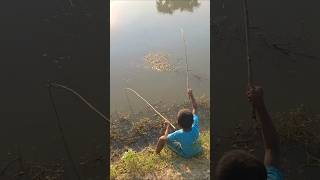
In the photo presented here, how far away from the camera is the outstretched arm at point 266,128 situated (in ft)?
6.16

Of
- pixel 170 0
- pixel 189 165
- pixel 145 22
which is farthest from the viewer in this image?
pixel 170 0

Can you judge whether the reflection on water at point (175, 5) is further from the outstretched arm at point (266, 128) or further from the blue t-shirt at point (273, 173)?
the blue t-shirt at point (273, 173)

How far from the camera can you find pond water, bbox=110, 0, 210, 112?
5.69 metres

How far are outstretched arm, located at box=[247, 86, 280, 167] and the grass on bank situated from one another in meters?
1.89

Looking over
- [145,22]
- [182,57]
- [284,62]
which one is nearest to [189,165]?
[284,62]

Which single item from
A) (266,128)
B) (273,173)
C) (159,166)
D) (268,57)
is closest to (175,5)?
(268,57)

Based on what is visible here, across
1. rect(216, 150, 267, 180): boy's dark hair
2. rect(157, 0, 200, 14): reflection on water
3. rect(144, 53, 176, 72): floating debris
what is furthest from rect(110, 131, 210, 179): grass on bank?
rect(157, 0, 200, 14): reflection on water

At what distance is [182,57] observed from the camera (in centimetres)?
646

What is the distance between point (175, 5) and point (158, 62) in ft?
8.07

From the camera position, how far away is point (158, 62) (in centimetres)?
632
